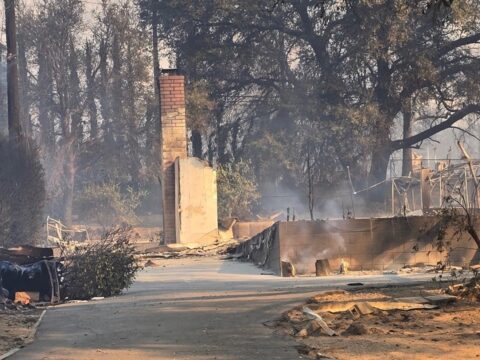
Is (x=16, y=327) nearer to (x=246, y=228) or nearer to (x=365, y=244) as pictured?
(x=365, y=244)

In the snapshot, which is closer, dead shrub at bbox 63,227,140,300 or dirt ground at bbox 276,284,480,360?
dirt ground at bbox 276,284,480,360

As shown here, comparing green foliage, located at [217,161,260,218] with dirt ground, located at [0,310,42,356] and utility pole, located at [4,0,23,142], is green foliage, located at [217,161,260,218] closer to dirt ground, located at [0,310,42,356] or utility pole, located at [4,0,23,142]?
utility pole, located at [4,0,23,142]

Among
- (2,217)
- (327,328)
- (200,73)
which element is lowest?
(327,328)

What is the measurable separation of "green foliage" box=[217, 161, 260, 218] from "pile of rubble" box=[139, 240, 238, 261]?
533 inches

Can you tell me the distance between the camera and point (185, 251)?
1009 inches

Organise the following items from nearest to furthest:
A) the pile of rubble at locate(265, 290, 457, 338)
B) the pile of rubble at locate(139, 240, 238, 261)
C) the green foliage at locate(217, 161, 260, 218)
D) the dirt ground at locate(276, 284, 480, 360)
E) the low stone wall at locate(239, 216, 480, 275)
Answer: the dirt ground at locate(276, 284, 480, 360)
the pile of rubble at locate(265, 290, 457, 338)
the low stone wall at locate(239, 216, 480, 275)
the pile of rubble at locate(139, 240, 238, 261)
the green foliage at locate(217, 161, 260, 218)

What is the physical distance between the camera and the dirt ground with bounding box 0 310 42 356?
9.68 m

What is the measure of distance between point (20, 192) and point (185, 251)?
19.4ft

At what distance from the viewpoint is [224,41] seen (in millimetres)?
40875

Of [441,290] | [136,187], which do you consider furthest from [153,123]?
[441,290]

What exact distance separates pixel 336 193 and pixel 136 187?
1917cm

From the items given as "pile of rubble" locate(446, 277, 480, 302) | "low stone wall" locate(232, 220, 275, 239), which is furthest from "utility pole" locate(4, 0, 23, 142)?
"pile of rubble" locate(446, 277, 480, 302)

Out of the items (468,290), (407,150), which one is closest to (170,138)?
(468,290)

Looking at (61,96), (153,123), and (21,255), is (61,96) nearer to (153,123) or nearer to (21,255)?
(153,123)
